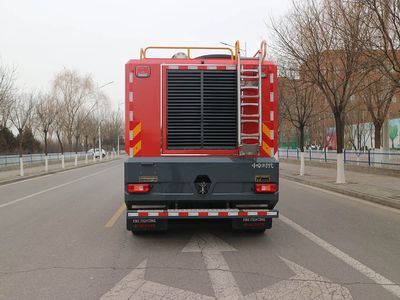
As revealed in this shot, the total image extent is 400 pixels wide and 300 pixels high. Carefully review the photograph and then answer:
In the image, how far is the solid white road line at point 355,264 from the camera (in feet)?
14.8

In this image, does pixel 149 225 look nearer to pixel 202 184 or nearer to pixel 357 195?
pixel 202 184

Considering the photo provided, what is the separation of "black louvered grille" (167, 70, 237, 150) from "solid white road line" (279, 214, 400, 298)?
7.10ft

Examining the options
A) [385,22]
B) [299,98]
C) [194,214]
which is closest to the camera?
[194,214]

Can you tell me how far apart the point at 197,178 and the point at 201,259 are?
4.19 ft

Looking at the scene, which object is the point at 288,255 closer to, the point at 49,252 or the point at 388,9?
the point at 49,252

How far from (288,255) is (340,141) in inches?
472

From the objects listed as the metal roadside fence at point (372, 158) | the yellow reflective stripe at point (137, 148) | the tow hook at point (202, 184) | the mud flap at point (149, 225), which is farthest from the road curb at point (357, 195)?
the yellow reflective stripe at point (137, 148)

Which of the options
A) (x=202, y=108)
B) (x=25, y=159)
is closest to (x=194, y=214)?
(x=202, y=108)

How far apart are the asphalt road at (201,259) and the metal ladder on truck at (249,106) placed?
5.39 feet

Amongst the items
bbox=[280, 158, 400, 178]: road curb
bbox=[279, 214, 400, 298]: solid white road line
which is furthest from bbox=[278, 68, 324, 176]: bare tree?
bbox=[279, 214, 400, 298]: solid white road line

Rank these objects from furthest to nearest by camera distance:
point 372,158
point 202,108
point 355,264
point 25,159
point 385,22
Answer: point 25,159
point 372,158
point 385,22
point 202,108
point 355,264

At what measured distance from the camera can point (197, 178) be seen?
626cm

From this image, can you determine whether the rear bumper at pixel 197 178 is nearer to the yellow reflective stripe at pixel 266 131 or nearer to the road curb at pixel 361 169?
the yellow reflective stripe at pixel 266 131

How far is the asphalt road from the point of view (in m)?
4.41
